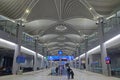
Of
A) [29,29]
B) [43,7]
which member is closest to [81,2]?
[43,7]

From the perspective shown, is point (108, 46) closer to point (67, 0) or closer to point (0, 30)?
point (67, 0)

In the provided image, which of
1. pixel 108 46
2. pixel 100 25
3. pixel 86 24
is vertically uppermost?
pixel 86 24

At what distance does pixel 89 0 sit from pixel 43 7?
8.75 metres

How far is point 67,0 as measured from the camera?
2603 cm

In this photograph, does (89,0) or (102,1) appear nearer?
(102,1)

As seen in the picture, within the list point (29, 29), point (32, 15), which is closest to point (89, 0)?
point (32, 15)

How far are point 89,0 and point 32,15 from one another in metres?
11.5

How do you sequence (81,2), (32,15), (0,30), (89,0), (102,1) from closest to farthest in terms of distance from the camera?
1. (0,30)
2. (102,1)
3. (89,0)
4. (81,2)
5. (32,15)

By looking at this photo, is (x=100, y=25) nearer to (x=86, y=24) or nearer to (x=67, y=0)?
(x=67, y=0)

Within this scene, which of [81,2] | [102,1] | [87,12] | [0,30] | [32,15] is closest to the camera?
[0,30]

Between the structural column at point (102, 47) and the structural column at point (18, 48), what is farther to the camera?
the structural column at point (18, 48)

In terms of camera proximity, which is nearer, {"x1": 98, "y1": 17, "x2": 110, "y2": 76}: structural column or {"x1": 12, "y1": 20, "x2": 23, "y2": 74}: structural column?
{"x1": 98, "y1": 17, "x2": 110, "y2": 76}: structural column

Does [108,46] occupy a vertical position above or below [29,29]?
below

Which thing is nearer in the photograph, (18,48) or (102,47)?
(102,47)
